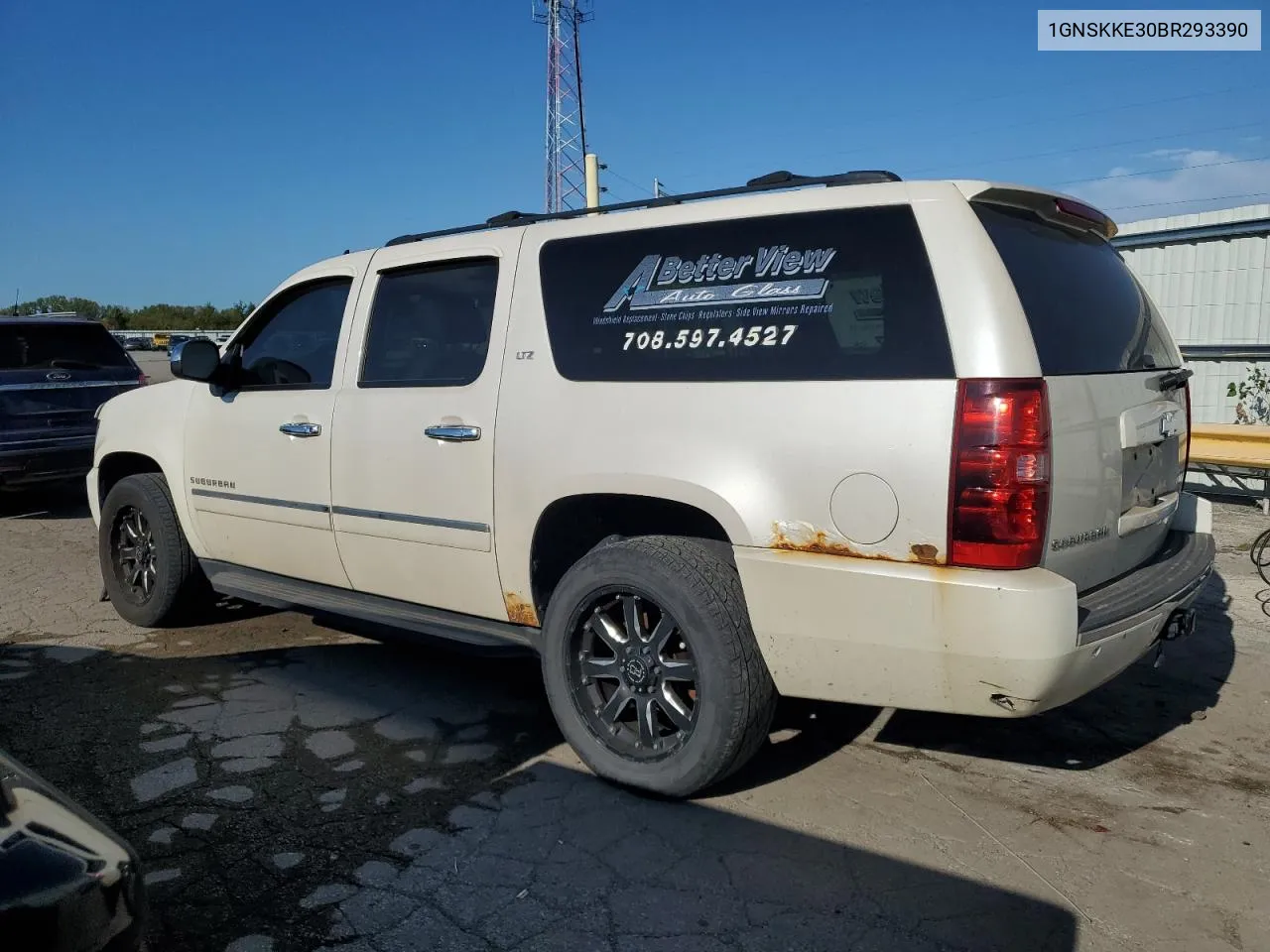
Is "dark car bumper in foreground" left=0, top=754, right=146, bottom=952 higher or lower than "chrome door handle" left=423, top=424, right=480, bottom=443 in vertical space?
lower

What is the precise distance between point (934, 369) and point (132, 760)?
3.12 meters

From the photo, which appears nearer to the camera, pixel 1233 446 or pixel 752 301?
pixel 752 301

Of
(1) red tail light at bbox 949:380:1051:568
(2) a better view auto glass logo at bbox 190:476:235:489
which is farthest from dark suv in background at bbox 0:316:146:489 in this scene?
(1) red tail light at bbox 949:380:1051:568

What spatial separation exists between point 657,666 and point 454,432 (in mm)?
1191

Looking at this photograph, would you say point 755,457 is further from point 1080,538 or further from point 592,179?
point 592,179

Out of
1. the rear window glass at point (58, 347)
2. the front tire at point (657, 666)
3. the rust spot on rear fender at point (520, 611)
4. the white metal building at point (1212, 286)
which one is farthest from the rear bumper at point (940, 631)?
the rear window glass at point (58, 347)

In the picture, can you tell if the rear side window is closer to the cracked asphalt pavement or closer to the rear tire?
the cracked asphalt pavement

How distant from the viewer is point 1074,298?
3.29 meters

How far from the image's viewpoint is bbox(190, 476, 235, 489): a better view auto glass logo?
192 inches

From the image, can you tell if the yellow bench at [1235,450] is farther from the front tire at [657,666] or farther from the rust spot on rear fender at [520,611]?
the rust spot on rear fender at [520,611]

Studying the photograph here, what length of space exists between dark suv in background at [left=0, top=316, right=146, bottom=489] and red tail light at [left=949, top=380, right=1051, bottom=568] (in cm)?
798

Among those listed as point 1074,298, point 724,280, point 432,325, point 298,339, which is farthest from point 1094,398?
point 298,339

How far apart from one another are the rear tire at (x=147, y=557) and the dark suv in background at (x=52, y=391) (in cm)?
353

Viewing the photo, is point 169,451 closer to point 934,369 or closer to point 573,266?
point 573,266
